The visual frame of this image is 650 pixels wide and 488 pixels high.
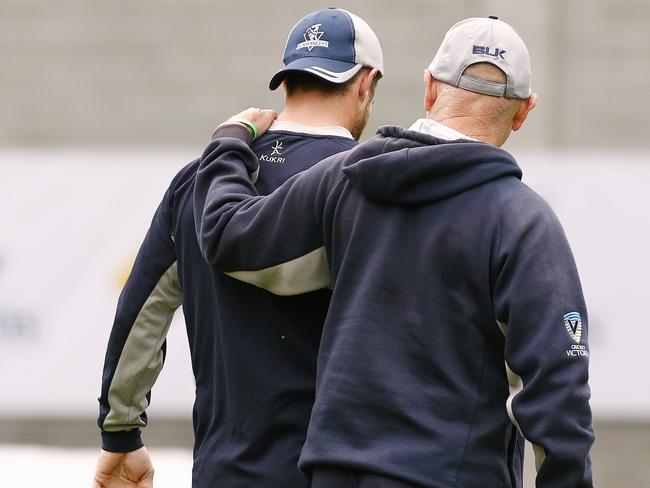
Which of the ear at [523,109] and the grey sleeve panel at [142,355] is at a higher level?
the ear at [523,109]

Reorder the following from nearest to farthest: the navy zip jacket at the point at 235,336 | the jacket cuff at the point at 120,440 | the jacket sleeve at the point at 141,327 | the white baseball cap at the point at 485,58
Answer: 1. the white baseball cap at the point at 485,58
2. the navy zip jacket at the point at 235,336
3. the jacket sleeve at the point at 141,327
4. the jacket cuff at the point at 120,440

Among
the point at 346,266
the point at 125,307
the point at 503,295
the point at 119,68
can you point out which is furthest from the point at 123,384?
the point at 119,68

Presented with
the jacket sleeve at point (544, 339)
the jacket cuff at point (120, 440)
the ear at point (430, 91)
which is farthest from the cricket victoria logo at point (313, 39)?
the jacket cuff at point (120, 440)

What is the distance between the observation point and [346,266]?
2285mm

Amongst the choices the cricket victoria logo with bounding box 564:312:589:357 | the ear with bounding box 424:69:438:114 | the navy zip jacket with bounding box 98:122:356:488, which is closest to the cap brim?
the navy zip jacket with bounding box 98:122:356:488

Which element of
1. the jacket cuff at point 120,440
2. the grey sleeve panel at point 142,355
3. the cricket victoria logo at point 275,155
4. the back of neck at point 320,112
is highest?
the back of neck at point 320,112

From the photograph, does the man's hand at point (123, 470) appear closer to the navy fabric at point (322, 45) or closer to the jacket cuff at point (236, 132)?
the jacket cuff at point (236, 132)

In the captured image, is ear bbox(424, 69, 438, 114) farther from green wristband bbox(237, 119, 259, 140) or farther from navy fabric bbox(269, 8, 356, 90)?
green wristband bbox(237, 119, 259, 140)

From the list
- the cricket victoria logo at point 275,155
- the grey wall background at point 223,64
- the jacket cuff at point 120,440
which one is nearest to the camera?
the cricket victoria logo at point 275,155

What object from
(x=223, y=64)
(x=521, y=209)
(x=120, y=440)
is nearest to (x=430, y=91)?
(x=521, y=209)

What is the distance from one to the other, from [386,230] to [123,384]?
89cm

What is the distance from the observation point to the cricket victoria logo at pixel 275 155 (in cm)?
259

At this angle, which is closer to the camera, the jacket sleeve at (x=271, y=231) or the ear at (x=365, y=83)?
the jacket sleeve at (x=271, y=231)

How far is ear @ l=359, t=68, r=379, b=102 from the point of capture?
8.72 feet
